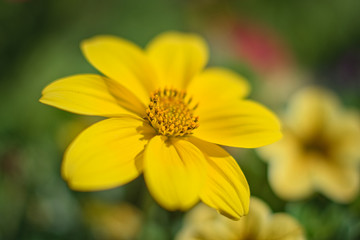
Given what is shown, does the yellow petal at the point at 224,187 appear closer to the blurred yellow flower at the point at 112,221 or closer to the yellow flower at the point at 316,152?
the yellow flower at the point at 316,152

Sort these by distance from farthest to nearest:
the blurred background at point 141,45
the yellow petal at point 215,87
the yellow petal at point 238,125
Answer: the blurred background at point 141,45, the yellow petal at point 215,87, the yellow petal at point 238,125

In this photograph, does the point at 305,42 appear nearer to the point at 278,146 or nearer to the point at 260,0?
the point at 260,0

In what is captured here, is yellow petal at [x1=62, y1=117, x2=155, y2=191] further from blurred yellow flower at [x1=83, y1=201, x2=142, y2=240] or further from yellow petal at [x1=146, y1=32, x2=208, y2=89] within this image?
blurred yellow flower at [x1=83, y1=201, x2=142, y2=240]

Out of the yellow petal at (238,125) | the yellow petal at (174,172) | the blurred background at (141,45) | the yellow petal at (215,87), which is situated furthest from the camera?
the blurred background at (141,45)

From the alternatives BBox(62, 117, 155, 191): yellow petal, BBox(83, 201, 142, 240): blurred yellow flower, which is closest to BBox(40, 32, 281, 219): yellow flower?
BBox(62, 117, 155, 191): yellow petal

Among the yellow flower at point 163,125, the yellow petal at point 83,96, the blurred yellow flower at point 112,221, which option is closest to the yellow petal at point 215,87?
the yellow flower at point 163,125

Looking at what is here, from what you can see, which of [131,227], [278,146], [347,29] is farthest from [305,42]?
[131,227]

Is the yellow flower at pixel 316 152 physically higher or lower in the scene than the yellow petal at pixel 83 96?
lower

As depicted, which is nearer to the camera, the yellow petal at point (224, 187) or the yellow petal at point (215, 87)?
the yellow petal at point (224, 187)
